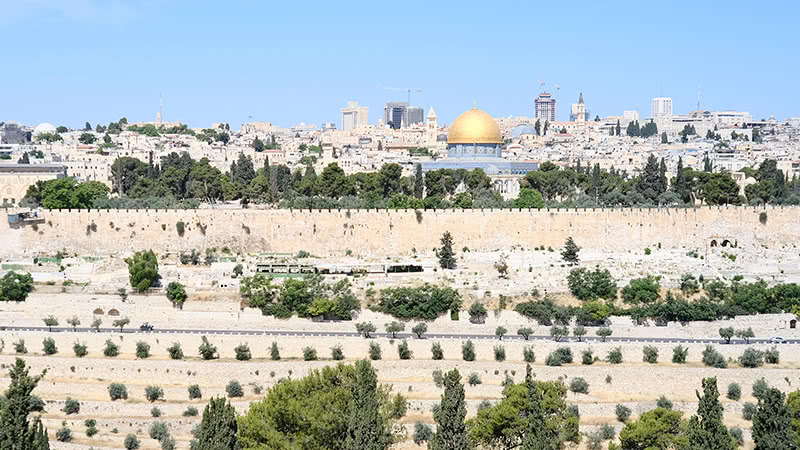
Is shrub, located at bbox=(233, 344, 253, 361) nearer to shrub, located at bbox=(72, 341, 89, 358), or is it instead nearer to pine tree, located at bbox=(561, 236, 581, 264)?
shrub, located at bbox=(72, 341, 89, 358)

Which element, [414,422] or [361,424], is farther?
[414,422]

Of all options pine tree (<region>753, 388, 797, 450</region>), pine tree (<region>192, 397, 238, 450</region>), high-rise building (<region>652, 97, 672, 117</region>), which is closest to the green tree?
pine tree (<region>192, 397, 238, 450</region>)

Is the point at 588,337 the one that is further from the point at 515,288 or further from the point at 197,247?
the point at 197,247

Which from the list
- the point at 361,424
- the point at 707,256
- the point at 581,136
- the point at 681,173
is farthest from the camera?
the point at 581,136

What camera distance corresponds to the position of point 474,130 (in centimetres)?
6028

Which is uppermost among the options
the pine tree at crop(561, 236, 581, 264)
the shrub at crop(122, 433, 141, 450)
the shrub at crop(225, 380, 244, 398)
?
the pine tree at crop(561, 236, 581, 264)

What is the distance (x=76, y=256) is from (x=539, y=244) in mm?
13893

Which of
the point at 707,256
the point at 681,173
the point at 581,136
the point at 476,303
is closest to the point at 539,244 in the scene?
the point at 707,256

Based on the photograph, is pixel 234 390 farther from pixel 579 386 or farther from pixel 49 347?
pixel 579 386

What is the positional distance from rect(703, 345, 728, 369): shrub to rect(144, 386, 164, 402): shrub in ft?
37.7

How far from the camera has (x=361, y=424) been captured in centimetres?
2112

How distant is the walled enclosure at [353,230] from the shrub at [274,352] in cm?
1051

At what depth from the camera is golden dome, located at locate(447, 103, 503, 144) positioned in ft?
197

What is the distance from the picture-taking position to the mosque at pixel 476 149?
58812 millimetres
